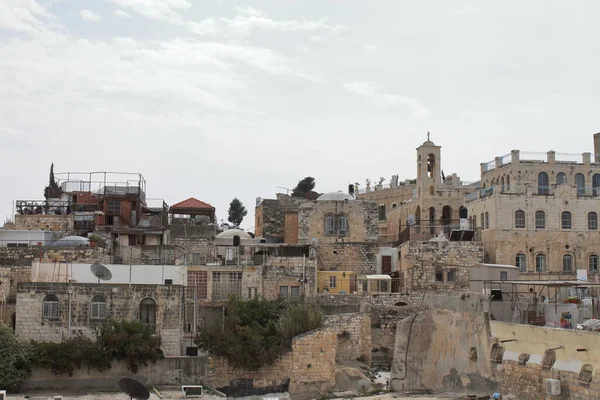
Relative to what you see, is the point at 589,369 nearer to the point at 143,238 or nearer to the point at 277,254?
the point at 277,254

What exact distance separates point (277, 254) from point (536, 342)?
22484mm

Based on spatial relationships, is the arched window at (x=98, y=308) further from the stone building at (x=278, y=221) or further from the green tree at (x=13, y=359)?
the stone building at (x=278, y=221)

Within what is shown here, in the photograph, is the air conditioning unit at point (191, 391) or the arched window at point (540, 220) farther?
the arched window at point (540, 220)

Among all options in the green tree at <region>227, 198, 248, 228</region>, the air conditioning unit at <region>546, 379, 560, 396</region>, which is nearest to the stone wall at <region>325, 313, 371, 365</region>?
the air conditioning unit at <region>546, 379, 560, 396</region>

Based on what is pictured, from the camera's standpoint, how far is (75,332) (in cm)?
3391

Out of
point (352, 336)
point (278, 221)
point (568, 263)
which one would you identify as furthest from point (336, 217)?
point (568, 263)

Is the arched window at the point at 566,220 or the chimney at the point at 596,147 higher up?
the chimney at the point at 596,147

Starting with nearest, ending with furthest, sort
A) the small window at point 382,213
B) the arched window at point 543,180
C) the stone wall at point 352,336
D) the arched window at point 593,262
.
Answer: the stone wall at point 352,336 < the arched window at point 593,262 < the arched window at point 543,180 < the small window at point 382,213

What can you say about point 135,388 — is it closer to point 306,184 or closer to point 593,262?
point 593,262

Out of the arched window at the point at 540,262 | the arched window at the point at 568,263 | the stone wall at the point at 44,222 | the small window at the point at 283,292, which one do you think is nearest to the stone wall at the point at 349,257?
the small window at the point at 283,292

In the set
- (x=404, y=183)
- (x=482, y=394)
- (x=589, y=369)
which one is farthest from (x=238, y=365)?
(x=404, y=183)

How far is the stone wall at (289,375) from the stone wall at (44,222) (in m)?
19.0

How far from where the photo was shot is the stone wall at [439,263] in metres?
43.1

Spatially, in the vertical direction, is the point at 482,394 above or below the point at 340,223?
below
